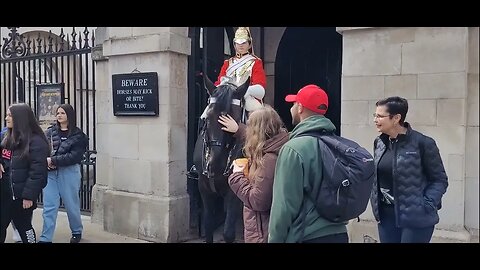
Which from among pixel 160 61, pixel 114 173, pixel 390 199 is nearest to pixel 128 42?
pixel 160 61

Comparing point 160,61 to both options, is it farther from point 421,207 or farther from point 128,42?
point 421,207

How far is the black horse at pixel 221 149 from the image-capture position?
4477 millimetres

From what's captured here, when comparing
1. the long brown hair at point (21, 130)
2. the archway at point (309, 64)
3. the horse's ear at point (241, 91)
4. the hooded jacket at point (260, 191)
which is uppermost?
the archway at point (309, 64)

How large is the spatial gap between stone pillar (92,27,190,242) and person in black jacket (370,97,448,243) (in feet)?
9.99

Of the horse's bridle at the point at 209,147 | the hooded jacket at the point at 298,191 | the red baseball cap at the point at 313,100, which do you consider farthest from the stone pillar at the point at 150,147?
the hooded jacket at the point at 298,191

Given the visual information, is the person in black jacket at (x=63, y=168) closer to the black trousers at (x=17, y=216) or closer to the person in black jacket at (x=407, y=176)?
the black trousers at (x=17, y=216)

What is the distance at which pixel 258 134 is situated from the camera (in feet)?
10.8

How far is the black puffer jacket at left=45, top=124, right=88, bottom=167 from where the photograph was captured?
5617 millimetres

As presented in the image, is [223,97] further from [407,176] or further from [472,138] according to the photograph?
[472,138]

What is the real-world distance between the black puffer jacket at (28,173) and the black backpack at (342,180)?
10.8 ft

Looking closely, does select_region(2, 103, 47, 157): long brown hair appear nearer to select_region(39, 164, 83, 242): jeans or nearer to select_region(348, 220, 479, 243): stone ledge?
select_region(39, 164, 83, 242): jeans

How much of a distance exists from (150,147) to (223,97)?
1920 millimetres

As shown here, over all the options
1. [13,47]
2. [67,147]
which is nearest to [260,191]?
[67,147]

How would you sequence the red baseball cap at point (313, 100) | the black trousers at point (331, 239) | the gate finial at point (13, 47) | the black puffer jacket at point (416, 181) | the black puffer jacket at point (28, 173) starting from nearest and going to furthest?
1. the black trousers at point (331, 239)
2. the red baseball cap at point (313, 100)
3. the black puffer jacket at point (416, 181)
4. the black puffer jacket at point (28, 173)
5. the gate finial at point (13, 47)
